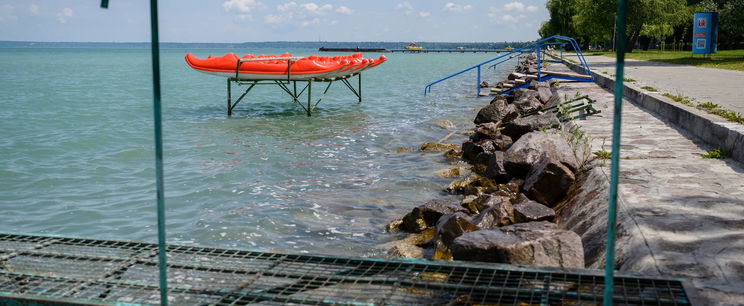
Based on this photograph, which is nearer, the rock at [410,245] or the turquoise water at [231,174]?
the rock at [410,245]

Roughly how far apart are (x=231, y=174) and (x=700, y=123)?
22.2 feet

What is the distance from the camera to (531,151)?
26.2ft

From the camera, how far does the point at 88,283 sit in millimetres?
3545

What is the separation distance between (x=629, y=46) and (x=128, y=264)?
52271 mm

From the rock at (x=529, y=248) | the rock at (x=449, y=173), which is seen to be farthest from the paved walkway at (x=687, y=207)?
the rock at (x=449, y=173)

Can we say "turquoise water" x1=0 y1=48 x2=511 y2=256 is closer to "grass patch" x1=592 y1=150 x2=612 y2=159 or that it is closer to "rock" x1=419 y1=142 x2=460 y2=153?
"rock" x1=419 y1=142 x2=460 y2=153

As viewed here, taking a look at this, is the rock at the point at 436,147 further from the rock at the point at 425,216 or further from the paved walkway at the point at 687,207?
the rock at the point at 425,216

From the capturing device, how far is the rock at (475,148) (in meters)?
10.7

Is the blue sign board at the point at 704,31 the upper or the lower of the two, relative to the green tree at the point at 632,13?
lower

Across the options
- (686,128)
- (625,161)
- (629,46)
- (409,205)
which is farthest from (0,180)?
(629,46)

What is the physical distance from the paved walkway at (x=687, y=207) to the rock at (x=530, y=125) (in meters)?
2.12

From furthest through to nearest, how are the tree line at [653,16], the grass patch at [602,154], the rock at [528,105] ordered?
1. the tree line at [653,16]
2. the rock at [528,105]
3. the grass patch at [602,154]

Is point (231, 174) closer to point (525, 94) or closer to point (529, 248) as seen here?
point (529, 248)

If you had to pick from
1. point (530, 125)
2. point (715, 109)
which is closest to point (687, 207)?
point (715, 109)
